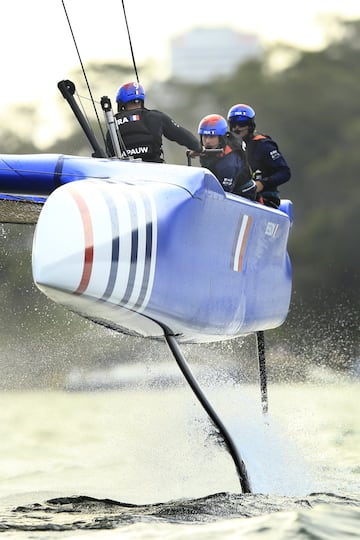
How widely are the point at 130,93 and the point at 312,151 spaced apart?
801cm

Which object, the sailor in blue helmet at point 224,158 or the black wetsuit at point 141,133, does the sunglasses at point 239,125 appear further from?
the black wetsuit at point 141,133

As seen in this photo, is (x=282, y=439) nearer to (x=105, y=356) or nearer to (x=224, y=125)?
(x=224, y=125)

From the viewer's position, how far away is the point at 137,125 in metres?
5.90

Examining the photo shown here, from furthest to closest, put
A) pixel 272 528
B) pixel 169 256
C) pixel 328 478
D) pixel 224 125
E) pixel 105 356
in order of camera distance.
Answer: pixel 105 356 → pixel 224 125 → pixel 328 478 → pixel 169 256 → pixel 272 528

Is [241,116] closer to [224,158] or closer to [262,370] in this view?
[224,158]

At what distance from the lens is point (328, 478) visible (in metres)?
5.71

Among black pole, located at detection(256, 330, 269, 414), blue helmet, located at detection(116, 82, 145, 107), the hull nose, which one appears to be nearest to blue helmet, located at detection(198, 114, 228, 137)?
blue helmet, located at detection(116, 82, 145, 107)

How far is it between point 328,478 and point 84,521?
1.69 meters

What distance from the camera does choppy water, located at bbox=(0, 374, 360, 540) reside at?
407 cm

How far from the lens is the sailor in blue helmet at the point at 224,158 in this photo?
600 cm

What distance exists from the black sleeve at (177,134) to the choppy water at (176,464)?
4.08 ft

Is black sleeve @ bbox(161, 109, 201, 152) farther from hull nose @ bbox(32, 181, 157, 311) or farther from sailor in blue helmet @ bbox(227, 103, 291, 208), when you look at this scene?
hull nose @ bbox(32, 181, 157, 311)

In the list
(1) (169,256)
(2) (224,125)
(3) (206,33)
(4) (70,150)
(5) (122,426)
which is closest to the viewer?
(1) (169,256)

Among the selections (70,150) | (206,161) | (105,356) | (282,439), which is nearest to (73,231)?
(206,161)
